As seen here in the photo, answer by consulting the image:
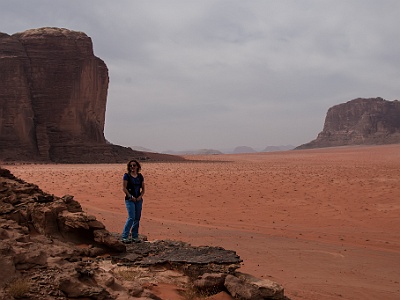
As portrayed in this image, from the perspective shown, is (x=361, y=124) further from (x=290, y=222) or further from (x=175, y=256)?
(x=175, y=256)

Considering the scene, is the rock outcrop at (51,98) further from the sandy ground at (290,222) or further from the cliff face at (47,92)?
the sandy ground at (290,222)

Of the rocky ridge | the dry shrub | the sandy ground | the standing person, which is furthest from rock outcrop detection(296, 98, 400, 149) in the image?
the dry shrub

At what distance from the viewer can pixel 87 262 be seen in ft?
16.2

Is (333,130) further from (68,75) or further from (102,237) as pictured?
(102,237)

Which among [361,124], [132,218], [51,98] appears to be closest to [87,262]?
[132,218]

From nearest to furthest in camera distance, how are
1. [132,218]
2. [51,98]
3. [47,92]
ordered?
[132,218]
[51,98]
[47,92]

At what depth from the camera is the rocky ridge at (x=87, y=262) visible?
12.9 feet

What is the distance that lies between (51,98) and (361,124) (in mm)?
110861

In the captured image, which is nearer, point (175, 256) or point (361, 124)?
point (175, 256)

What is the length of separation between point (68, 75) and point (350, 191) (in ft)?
122

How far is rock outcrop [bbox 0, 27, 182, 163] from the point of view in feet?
136

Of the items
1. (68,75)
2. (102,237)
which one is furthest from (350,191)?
(68,75)

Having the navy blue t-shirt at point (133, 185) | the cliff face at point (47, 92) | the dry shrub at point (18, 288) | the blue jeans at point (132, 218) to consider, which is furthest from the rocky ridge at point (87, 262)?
the cliff face at point (47, 92)

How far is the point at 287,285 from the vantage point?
576cm
